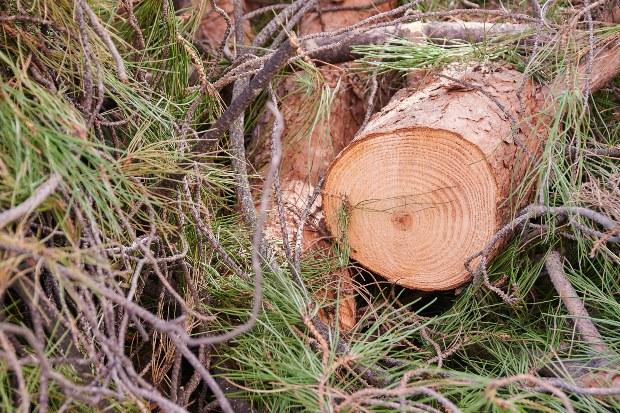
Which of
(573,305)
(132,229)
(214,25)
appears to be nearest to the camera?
(132,229)

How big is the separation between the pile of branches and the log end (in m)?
0.10

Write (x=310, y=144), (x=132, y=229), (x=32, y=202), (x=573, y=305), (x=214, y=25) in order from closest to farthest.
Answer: (x=32, y=202), (x=132, y=229), (x=573, y=305), (x=310, y=144), (x=214, y=25)

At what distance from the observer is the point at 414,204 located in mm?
1449

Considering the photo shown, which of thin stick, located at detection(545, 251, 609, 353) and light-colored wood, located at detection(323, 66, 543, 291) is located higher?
light-colored wood, located at detection(323, 66, 543, 291)

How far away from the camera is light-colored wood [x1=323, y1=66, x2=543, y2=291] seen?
4.60 ft

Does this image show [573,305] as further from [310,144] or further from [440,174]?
[310,144]

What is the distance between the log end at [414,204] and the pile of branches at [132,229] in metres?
0.10

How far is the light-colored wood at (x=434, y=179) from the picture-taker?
140 centimetres

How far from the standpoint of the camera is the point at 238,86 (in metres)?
1.71

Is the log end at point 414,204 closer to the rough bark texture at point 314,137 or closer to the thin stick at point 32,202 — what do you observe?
the rough bark texture at point 314,137

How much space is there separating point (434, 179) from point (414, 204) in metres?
0.07

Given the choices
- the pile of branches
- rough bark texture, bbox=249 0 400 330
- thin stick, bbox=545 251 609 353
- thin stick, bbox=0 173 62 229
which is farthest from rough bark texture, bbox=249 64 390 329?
thin stick, bbox=0 173 62 229

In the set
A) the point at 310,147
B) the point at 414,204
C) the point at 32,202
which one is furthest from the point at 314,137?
the point at 32,202

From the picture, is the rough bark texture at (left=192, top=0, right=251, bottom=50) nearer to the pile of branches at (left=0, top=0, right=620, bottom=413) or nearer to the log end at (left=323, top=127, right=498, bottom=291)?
the pile of branches at (left=0, top=0, right=620, bottom=413)
